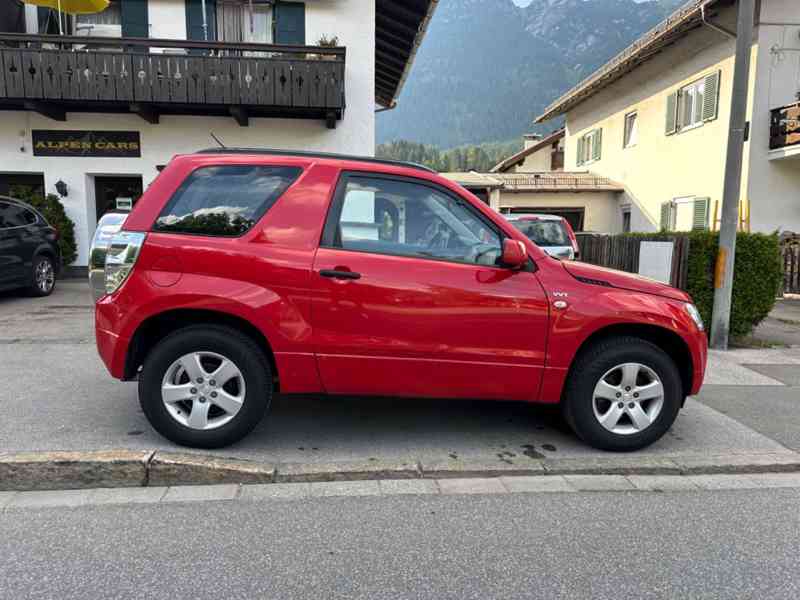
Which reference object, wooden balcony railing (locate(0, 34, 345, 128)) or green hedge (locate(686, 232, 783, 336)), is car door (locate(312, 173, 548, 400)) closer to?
green hedge (locate(686, 232, 783, 336))

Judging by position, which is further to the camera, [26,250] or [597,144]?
[597,144]

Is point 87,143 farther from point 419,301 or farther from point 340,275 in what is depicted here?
point 419,301

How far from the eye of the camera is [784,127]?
13.2 meters

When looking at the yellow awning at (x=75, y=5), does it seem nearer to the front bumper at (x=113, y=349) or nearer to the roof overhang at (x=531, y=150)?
the front bumper at (x=113, y=349)

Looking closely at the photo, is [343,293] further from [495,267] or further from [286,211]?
[495,267]

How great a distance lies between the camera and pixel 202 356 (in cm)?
362

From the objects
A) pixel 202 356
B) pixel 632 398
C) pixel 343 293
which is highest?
pixel 343 293

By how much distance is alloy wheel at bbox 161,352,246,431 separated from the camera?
3592 mm

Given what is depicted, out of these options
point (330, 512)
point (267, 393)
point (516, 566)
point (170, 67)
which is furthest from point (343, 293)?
point (170, 67)

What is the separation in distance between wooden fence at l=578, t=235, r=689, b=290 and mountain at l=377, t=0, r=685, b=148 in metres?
114

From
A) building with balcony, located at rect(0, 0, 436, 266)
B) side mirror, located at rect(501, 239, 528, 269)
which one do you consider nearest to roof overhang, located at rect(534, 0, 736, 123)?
building with balcony, located at rect(0, 0, 436, 266)

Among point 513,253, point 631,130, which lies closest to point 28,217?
point 513,253

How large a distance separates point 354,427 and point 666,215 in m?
17.0

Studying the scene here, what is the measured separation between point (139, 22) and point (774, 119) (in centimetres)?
1540
